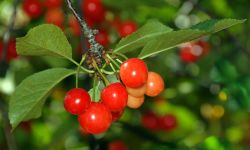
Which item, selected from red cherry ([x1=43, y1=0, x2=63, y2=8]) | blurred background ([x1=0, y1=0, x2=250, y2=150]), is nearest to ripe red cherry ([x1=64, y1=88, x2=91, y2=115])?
blurred background ([x1=0, y1=0, x2=250, y2=150])

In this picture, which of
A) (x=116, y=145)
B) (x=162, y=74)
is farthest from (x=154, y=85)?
(x=162, y=74)

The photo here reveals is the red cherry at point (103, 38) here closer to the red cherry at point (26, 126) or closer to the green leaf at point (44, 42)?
the red cherry at point (26, 126)

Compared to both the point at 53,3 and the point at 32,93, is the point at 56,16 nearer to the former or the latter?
the point at 53,3

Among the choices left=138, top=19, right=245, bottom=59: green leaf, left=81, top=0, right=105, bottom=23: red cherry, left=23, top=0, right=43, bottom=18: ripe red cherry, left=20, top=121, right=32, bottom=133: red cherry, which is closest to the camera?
left=138, top=19, right=245, bottom=59: green leaf

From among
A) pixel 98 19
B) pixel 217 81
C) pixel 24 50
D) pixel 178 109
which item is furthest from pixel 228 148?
pixel 178 109

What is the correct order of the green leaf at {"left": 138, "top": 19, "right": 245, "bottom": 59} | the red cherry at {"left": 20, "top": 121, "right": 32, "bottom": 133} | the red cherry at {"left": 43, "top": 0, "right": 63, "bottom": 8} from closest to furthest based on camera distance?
the green leaf at {"left": 138, "top": 19, "right": 245, "bottom": 59}, the red cherry at {"left": 43, "top": 0, "right": 63, "bottom": 8}, the red cherry at {"left": 20, "top": 121, "right": 32, "bottom": 133}

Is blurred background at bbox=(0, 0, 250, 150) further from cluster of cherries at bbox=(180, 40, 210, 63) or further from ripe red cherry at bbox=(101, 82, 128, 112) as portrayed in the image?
ripe red cherry at bbox=(101, 82, 128, 112)

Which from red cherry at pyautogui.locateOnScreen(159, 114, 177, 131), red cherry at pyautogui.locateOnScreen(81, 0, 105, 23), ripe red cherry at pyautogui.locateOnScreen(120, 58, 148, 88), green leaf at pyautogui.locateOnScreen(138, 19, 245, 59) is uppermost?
green leaf at pyautogui.locateOnScreen(138, 19, 245, 59)
